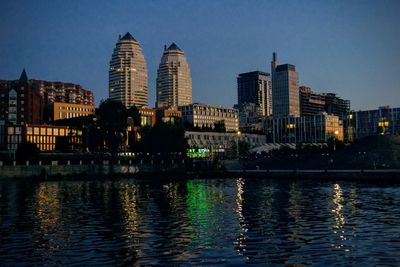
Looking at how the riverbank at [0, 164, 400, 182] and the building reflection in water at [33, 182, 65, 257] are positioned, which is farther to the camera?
the riverbank at [0, 164, 400, 182]

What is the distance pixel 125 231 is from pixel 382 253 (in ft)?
65.2

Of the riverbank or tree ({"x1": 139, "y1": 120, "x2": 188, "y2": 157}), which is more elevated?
tree ({"x1": 139, "y1": 120, "x2": 188, "y2": 157})

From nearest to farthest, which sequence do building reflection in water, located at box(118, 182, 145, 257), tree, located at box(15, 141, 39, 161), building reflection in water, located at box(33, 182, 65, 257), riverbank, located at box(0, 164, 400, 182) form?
building reflection in water, located at box(118, 182, 145, 257), building reflection in water, located at box(33, 182, 65, 257), riverbank, located at box(0, 164, 400, 182), tree, located at box(15, 141, 39, 161)

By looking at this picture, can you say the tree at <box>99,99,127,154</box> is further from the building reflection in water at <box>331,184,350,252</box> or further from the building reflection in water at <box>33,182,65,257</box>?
the building reflection in water at <box>331,184,350,252</box>

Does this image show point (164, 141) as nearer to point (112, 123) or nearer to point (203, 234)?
point (112, 123)

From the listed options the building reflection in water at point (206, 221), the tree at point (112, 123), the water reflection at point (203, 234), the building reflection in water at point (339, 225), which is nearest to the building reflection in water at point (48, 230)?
the water reflection at point (203, 234)

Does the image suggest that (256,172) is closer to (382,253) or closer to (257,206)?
(257,206)

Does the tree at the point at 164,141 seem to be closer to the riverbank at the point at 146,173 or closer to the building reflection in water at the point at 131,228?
the riverbank at the point at 146,173

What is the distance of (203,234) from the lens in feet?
118

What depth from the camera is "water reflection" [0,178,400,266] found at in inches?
1095

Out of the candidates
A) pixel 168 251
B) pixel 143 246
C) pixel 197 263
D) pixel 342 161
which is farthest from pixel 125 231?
pixel 342 161

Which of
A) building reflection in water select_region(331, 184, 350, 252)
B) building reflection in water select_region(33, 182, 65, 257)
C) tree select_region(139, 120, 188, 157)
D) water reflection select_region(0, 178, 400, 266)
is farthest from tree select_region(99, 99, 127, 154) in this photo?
building reflection in water select_region(331, 184, 350, 252)

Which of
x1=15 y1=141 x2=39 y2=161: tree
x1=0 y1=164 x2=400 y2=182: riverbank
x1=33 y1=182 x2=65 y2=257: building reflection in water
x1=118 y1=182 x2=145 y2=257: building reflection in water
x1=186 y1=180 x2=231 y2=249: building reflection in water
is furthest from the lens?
x1=15 y1=141 x2=39 y2=161: tree

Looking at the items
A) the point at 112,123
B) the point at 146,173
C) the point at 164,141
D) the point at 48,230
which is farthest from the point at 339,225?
the point at 112,123
